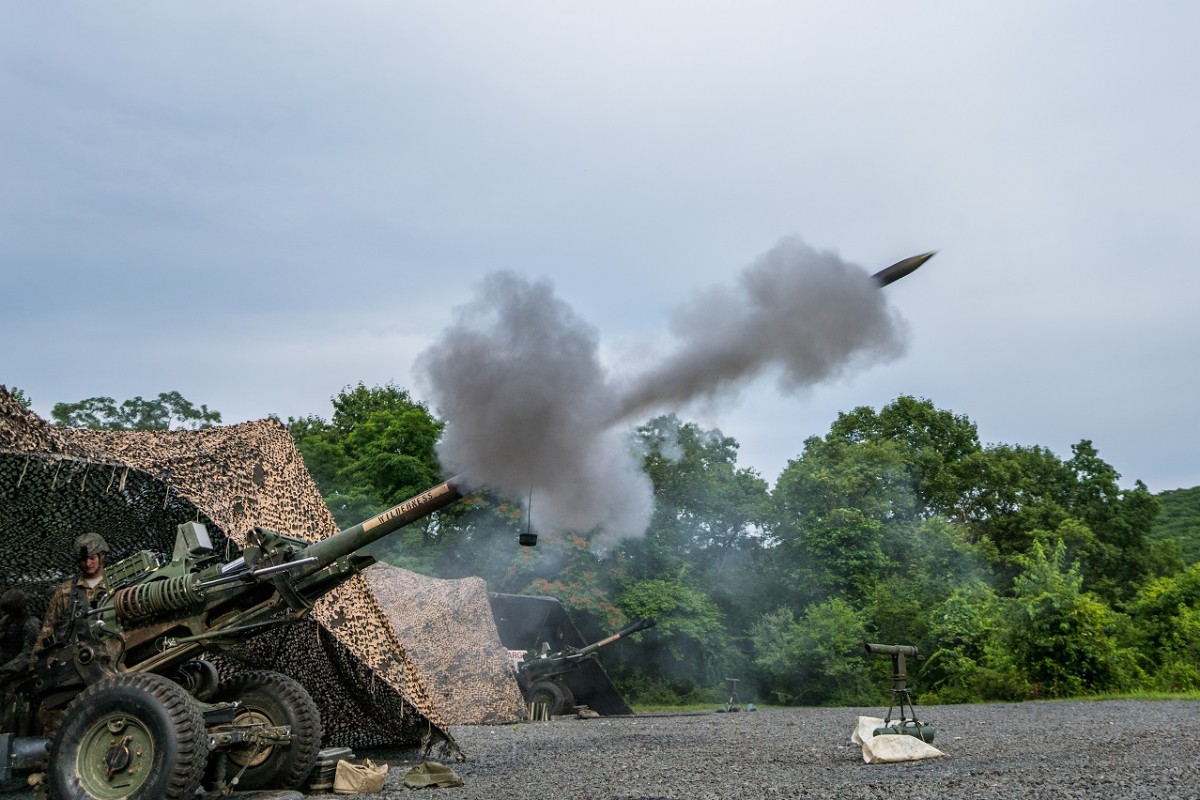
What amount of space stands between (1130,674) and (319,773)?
855 inches

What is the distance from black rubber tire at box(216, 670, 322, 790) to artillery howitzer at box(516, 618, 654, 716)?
50.3 ft

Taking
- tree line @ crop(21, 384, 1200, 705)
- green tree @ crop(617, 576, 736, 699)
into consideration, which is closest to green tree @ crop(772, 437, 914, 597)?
tree line @ crop(21, 384, 1200, 705)

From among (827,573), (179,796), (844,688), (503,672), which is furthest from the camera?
(827,573)

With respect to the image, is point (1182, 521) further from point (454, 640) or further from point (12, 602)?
point (12, 602)

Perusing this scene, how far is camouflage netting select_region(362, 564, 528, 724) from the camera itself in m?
21.3

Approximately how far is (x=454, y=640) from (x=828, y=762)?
476 inches

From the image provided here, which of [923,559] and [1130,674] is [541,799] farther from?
[923,559]

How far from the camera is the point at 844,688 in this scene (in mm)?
34375

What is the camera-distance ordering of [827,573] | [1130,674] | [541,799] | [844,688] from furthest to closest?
[827,573] < [844,688] < [1130,674] < [541,799]

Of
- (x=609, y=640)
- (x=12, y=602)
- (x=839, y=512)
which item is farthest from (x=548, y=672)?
(x=839, y=512)

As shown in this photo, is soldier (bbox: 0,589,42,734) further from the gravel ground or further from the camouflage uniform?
the gravel ground

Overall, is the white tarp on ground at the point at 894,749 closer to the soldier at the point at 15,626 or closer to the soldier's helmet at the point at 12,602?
the soldier at the point at 15,626

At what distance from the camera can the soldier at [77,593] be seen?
909 centimetres

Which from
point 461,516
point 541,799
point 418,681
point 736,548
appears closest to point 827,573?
point 736,548
